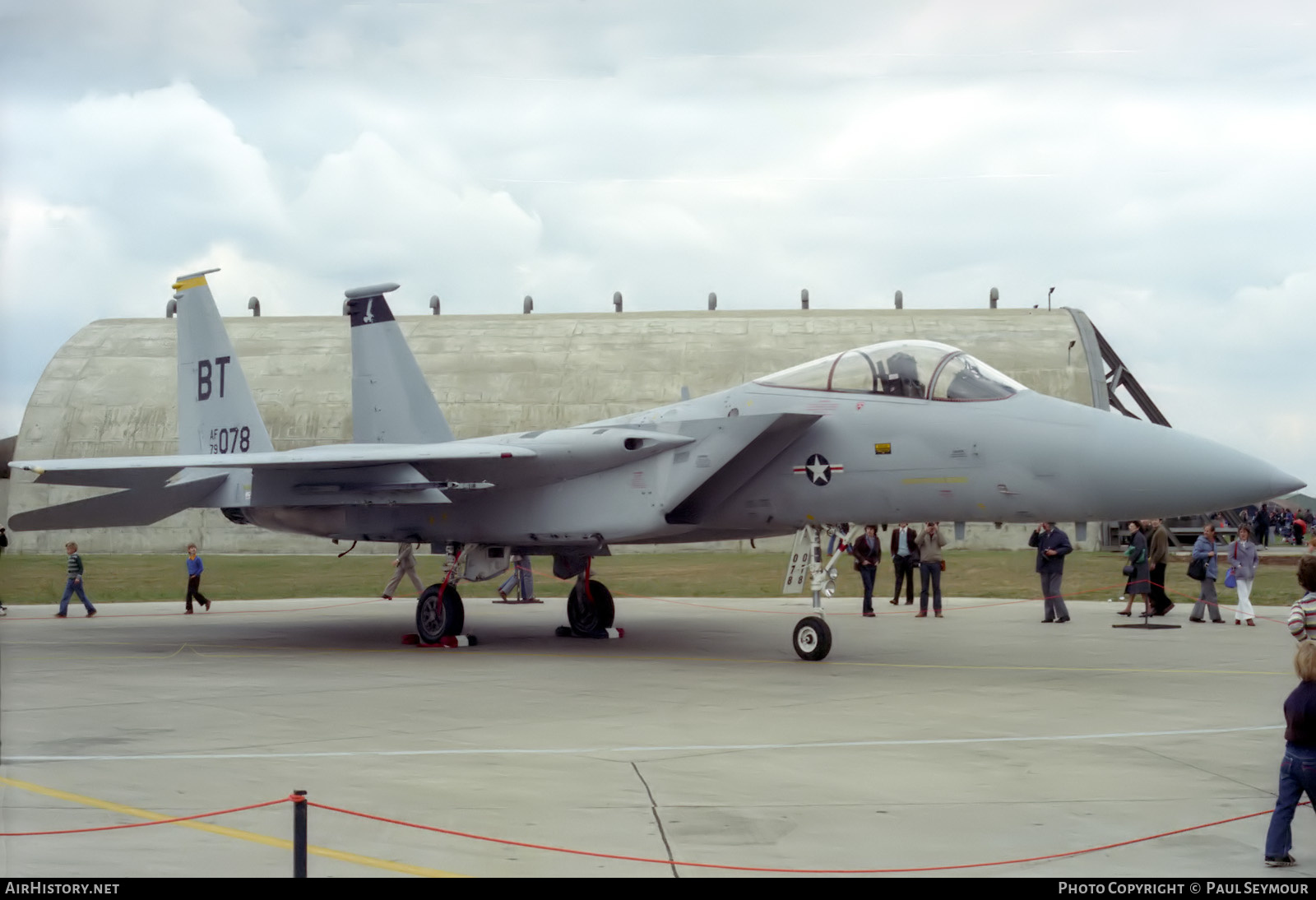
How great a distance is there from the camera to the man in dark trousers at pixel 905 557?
73.3ft

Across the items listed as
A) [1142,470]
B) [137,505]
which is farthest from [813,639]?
[137,505]

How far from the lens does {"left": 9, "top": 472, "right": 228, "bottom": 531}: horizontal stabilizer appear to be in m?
15.4

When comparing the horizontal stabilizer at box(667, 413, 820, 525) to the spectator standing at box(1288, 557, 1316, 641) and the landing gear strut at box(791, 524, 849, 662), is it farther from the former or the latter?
the spectator standing at box(1288, 557, 1316, 641)

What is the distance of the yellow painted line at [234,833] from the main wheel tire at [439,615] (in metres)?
8.16

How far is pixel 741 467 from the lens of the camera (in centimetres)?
1327

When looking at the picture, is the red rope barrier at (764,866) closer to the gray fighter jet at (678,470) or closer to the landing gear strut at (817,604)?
the gray fighter jet at (678,470)

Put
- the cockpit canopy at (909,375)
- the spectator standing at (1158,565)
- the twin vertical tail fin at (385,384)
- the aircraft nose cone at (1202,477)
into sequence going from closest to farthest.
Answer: the aircraft nose cone at (1202,477)
the cockpit canopy at (909,375)
the twin vertical tail fin at (385,384)
the spectator standing at (1158,565)

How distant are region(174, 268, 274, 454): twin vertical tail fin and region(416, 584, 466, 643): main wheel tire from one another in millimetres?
3734

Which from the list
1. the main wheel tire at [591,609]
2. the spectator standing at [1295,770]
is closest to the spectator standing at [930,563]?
the main wheel tire at [591,609]

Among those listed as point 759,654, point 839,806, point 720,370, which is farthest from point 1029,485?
point 720,370

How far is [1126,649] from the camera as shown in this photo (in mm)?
14922

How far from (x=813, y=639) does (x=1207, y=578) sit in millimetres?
8139

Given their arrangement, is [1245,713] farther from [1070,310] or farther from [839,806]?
[1070,310]

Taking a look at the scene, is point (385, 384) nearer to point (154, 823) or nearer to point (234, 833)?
point (154, 823)
